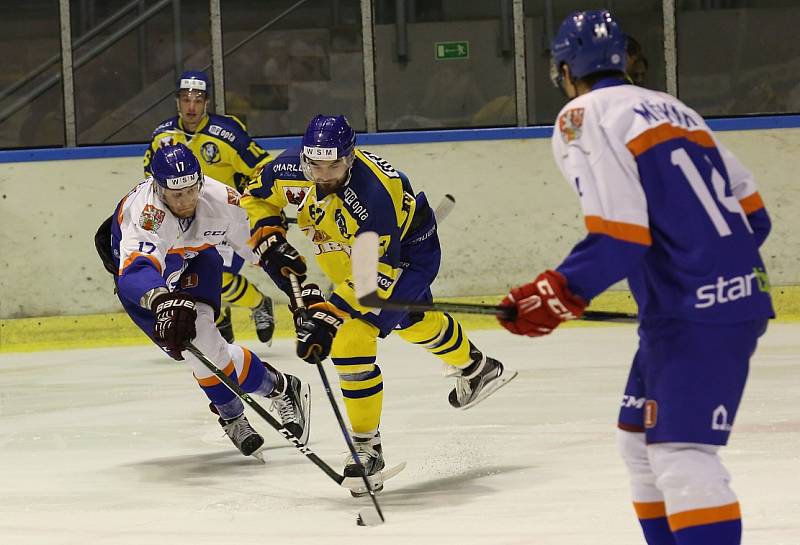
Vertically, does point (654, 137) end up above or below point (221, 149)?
above

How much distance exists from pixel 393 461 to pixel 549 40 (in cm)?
371

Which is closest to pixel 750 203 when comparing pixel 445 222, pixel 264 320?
pixel 264 320

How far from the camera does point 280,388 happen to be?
13.3 ft

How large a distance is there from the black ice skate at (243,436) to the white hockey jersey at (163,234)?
1.42 ft

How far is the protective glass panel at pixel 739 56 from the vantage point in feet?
23.1

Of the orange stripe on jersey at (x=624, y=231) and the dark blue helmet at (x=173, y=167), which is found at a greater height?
the orange stripe on jersey at (x=624, y=231)

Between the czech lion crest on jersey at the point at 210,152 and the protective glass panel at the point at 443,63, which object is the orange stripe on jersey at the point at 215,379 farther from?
the protective glass panel at the point at 443,63

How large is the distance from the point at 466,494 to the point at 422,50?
13.6 ft

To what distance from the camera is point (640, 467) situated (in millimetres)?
2182

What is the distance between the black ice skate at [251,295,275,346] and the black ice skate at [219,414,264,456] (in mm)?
2069

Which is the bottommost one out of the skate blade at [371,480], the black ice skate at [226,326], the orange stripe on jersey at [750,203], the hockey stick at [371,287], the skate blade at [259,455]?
the black ice skate at [226,326]

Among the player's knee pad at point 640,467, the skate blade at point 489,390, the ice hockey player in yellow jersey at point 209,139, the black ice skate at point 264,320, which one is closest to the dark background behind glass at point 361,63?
the ice hockey player in yellow jersey at point 209,139

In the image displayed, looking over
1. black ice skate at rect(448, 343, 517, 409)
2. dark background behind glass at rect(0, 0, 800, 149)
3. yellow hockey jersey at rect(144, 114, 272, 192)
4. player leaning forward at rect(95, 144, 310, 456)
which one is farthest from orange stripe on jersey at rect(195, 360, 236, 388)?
dark background behind glass at rect(0, 0, 800, 149)

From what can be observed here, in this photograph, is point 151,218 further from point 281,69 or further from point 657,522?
point 281,69
